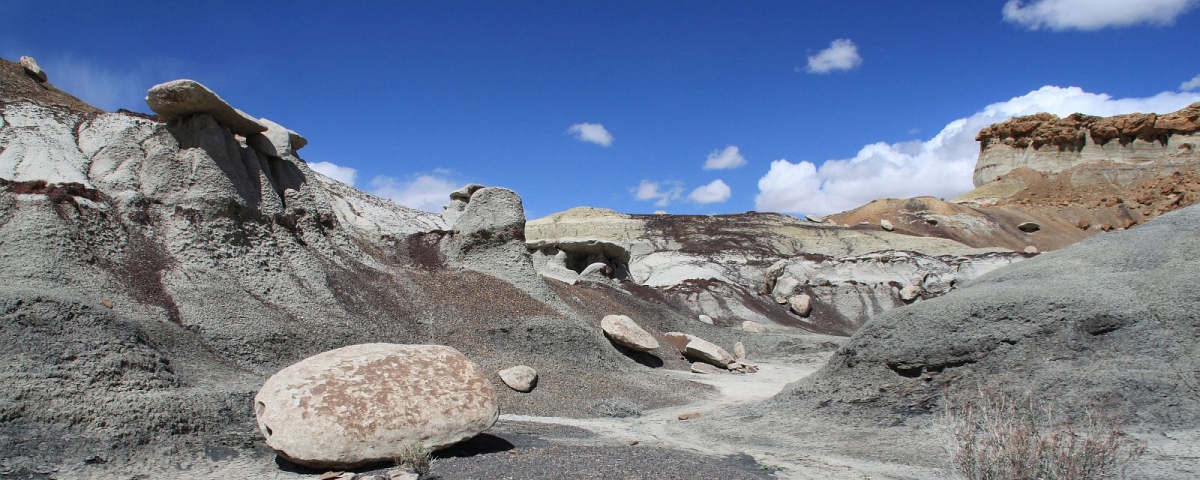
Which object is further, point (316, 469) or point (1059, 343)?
point (1059, 343)

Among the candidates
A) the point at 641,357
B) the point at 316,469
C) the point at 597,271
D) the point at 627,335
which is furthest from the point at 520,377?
the point at 597,271

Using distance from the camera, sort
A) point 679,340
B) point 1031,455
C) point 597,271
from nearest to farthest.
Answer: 1. point 1031,455
2. point 679,340
3. point 597,271

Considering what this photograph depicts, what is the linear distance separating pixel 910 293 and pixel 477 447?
83.0 feet

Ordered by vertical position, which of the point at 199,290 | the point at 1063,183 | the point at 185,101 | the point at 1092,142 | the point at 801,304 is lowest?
the point at 199,290

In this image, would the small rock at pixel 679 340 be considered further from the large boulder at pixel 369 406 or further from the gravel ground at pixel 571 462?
the large boulder at pixel 369 406

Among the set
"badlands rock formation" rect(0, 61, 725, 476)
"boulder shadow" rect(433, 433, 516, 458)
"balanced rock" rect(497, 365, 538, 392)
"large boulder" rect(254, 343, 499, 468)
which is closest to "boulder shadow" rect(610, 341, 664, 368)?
"badlands rock formation" rect(0, 61, 725, 476)

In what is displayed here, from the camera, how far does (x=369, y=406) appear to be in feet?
18.5

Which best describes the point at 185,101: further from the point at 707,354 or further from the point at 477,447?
the point at 707,354

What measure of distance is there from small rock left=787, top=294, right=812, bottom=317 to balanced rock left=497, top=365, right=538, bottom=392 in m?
18.1

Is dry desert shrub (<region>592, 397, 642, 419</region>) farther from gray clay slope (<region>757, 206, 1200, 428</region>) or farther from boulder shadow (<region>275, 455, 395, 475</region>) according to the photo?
boulder shadow (<region>275, 455, 395, 475</region>)

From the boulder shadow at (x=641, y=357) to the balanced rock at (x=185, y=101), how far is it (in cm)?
887

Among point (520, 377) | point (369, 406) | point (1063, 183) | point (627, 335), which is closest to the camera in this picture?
point (369, 406)

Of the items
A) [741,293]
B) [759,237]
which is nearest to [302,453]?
[741,293]

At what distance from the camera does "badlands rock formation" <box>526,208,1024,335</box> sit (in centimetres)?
2525
